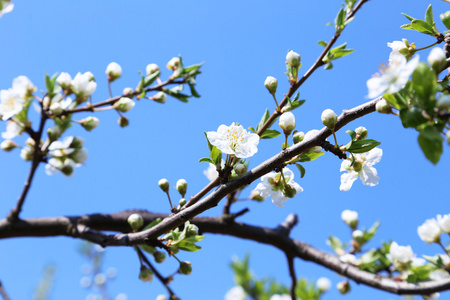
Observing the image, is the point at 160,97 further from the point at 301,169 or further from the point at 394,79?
the point at 394,79

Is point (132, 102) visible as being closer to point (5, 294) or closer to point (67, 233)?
point (67, 233)

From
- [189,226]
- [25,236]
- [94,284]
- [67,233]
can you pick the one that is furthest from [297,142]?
[94,284]

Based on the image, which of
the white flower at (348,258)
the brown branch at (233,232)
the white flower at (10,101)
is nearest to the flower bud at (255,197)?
the brown branch at (233,232)

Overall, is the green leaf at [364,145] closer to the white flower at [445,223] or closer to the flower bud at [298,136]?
the flower bud at [298,136]

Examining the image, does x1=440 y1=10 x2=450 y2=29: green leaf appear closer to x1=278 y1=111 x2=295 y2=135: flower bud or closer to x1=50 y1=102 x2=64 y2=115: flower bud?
x1=278 y1=111 x2=295 y2=135: flower bud

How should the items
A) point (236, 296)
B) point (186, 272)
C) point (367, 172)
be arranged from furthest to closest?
point (236, 296) → point (186, 272) → point (367, 172)

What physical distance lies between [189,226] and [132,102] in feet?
1.81

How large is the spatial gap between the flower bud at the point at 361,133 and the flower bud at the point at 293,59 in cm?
34

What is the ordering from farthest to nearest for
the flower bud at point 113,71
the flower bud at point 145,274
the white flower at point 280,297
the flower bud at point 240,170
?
1. the white flower at point 280,297
2. the flower bud at point 113,71
3. the flower bud at point 145,274
4. the flower bud at point 240,170

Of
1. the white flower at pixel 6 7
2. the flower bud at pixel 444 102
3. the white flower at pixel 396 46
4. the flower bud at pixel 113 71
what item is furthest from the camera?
the flower bud at pixel 113 71

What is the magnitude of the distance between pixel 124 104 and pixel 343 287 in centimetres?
136

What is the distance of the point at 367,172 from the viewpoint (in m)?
1.41

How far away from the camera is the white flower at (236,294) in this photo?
2713 millimetres

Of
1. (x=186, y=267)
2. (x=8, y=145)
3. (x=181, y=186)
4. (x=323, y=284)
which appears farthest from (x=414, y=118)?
(x=323, y=284)
